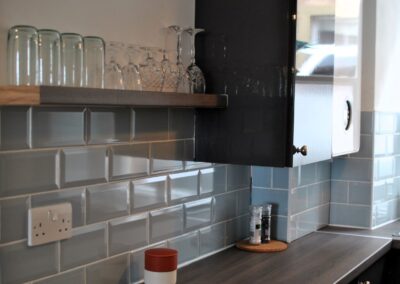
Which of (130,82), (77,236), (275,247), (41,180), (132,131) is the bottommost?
(275,247)

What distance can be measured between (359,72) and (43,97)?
2164mm

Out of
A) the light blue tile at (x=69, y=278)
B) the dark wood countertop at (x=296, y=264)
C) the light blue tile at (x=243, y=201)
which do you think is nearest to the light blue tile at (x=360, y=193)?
the dark wood countertop at (x=296, y=264)

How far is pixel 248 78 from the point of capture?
2.20 meters

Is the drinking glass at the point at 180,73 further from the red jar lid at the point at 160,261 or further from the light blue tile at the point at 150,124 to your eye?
the red jar lid at the point at 160,261

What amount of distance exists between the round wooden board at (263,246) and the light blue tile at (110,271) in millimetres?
737

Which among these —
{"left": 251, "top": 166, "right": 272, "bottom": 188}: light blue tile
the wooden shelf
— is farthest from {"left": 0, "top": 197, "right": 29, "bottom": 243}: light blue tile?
{"left": 251, "top": 166, "right": 272, "bottom": 188}: light blue tile

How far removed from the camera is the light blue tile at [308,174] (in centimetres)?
292

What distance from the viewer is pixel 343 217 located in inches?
129

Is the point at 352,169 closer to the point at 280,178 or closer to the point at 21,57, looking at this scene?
the point at 280,178

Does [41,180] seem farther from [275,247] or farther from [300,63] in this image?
[275,247]

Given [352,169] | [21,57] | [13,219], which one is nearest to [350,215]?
[352,169]

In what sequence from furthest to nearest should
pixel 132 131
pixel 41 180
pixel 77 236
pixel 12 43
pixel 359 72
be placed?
pixel 359 72 < pixel 132 131 < pixel 77 236 < pixel 41 180 < pixel 12 43

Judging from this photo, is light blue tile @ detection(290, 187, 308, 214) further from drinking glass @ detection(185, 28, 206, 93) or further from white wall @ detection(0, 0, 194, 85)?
white wall @ detection(0, 0, 194, 85)

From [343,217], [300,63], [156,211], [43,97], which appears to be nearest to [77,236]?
[156,211]
